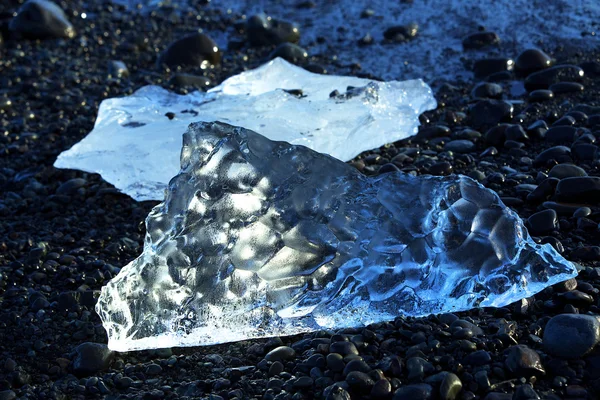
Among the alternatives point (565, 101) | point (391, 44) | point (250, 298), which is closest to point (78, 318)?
point (250, 298)

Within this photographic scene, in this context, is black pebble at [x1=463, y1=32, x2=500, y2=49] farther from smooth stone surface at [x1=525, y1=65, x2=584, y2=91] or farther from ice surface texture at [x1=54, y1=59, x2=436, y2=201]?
ice surface texture at [x1=54, y1=59, x2=436, y2=201]

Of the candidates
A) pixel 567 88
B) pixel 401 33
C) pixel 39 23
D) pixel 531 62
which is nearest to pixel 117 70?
pixel 39 23

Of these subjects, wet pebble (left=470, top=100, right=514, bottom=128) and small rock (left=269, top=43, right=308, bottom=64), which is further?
small rock (left=269, top=43, right=308, bottom=64)

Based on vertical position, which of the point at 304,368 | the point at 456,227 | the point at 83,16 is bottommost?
the point at 83,16

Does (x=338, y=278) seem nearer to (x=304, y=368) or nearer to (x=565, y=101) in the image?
(x=304, y=368)

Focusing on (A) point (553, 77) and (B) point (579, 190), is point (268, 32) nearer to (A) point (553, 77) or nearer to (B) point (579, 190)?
(A) point (553, 77)

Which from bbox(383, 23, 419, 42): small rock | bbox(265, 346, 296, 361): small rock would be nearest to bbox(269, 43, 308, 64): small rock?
bbox(383, 23, 419, 42): small rock

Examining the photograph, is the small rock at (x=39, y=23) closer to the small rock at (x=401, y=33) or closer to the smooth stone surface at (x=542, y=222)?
the small rock at (x=401, y=33)
